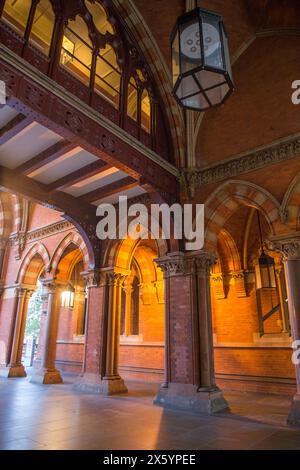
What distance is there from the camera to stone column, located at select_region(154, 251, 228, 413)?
6344mm

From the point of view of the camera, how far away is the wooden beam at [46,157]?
606cm

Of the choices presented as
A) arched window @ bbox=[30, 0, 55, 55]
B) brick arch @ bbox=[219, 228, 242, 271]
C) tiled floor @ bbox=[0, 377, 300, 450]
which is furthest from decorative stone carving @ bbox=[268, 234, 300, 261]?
arched window @ bbox=[30, 0, 55, 55]

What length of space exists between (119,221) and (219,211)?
3.04 m

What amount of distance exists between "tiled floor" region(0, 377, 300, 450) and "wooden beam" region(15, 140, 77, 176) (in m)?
4.50

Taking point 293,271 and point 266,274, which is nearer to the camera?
point 293,271

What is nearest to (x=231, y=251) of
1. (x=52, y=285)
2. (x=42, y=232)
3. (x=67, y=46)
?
(x=52, y=285)

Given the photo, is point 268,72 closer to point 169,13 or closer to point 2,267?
point 169,13

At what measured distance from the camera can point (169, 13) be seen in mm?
7508

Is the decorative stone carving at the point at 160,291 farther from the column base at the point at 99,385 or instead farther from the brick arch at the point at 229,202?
the brick arch at the point at 229,202

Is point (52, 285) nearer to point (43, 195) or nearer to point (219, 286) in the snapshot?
point (43, 195)

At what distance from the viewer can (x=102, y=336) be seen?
28.2ft

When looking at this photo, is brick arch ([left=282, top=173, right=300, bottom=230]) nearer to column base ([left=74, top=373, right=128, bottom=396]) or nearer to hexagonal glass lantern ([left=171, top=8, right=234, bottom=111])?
hexagonal glass lantern ([left=171, top=8, right=234, bottom=111])

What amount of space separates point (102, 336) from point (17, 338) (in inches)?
190
